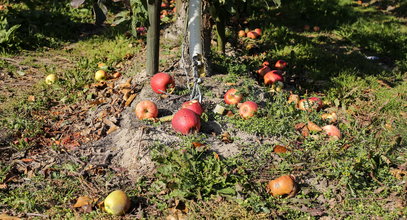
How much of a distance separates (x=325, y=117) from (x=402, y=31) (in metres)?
4.24

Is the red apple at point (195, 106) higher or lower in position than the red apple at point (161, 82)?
lower

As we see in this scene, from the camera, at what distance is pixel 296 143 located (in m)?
3.87

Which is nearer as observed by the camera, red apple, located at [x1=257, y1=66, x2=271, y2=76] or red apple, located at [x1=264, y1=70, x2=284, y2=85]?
red apple, located at [x1=264, y1=70, x2=284, y2=85]

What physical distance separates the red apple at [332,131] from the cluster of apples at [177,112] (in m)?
1.18

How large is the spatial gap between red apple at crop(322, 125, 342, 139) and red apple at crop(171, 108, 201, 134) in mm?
1224

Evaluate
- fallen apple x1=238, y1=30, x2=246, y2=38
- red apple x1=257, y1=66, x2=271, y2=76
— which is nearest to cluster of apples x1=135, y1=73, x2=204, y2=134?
red apple x1=257, y1=66, x2=271, y2=76

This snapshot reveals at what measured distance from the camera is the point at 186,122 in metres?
3.69

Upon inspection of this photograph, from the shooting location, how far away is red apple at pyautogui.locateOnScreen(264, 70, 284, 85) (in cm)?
498

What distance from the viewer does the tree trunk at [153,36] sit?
4.61 metres

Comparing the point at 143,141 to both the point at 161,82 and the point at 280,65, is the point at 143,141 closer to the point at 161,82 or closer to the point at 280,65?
the point at 161,82

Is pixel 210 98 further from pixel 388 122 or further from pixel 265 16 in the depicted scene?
pixel 265 16

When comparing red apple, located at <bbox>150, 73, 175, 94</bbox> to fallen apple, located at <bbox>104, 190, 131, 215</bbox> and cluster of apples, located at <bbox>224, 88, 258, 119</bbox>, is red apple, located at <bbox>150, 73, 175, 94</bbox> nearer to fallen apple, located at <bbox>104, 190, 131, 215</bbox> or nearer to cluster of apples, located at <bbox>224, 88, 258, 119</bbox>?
cluster of apples, located at <bbox>224, 88, 258, 119</bbox>

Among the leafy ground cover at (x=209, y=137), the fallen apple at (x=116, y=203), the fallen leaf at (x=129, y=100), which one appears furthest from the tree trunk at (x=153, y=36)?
the fallen apple at (x=116, y=203)

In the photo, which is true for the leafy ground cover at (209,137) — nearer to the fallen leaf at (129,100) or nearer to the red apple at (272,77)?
the fallen leaf at (129,100)
